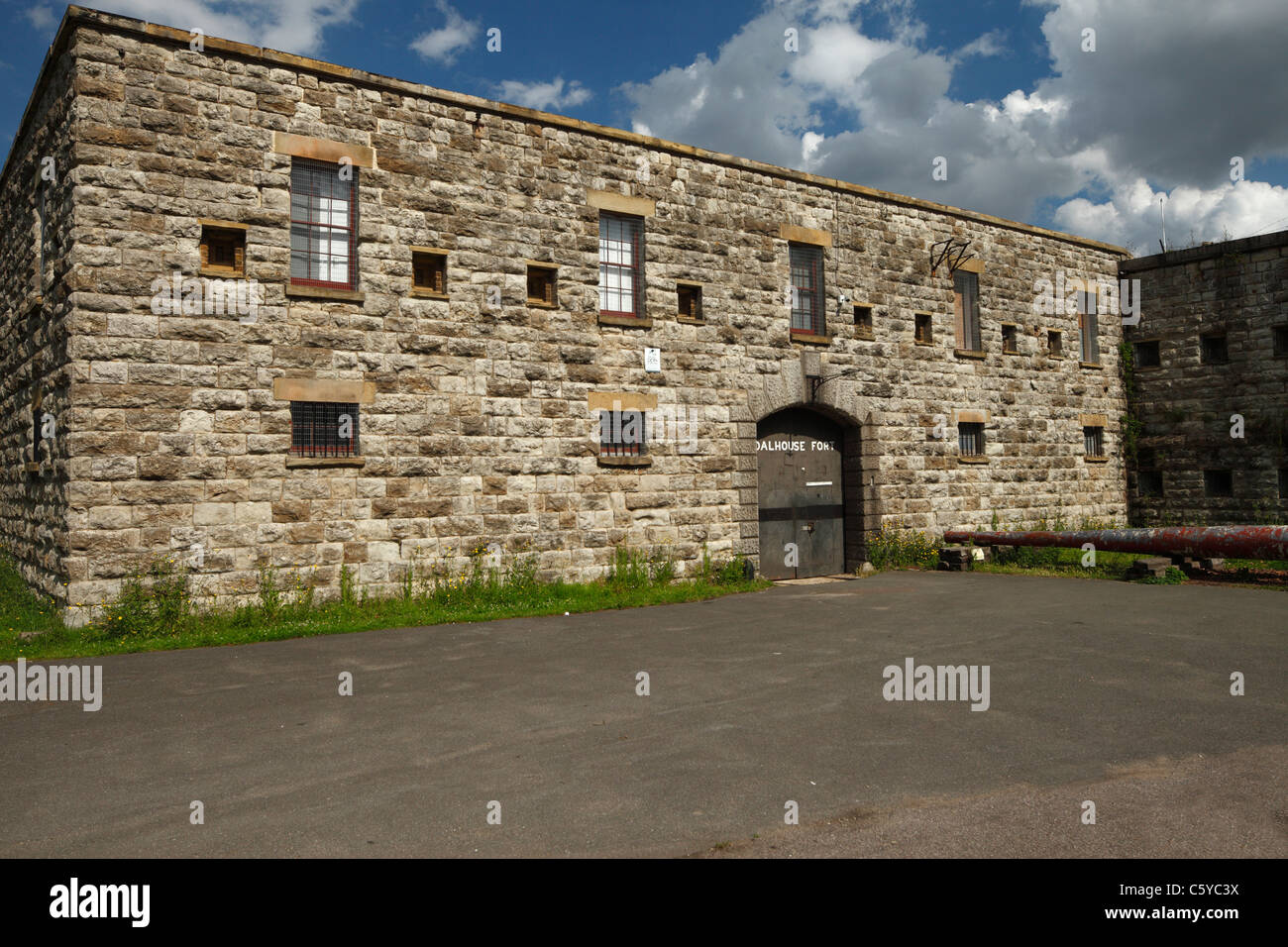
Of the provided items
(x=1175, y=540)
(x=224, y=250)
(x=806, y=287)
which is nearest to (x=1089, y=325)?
(x=1175, y=540)

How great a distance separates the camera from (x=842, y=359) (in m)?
15.0

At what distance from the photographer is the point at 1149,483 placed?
19.6 m

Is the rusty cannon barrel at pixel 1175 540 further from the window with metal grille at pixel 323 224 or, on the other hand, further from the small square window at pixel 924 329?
the window with metal grille at pixel 323 224

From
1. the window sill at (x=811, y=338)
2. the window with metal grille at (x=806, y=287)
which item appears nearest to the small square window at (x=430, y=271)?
the window sill at (x=811, y=338)

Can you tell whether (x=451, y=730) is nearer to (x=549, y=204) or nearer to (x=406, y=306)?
(x=406, y=306)

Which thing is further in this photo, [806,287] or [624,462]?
[806,287]

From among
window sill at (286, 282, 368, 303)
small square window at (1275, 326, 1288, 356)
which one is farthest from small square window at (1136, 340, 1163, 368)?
window sill at (286, 282, 368, 303)

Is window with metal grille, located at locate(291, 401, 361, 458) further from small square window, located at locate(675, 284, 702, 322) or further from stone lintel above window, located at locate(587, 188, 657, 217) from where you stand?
small square window, located at locate(675, 284, 702, 322)

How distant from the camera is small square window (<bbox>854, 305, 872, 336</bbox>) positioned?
50.3ft

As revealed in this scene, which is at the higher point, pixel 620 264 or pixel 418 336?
pixel 620 264

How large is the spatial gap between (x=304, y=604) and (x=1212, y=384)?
2015 centimetres

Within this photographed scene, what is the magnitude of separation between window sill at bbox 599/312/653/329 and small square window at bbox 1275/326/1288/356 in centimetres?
1505

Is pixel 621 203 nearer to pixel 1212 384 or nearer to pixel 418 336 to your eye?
pixel 418 336
